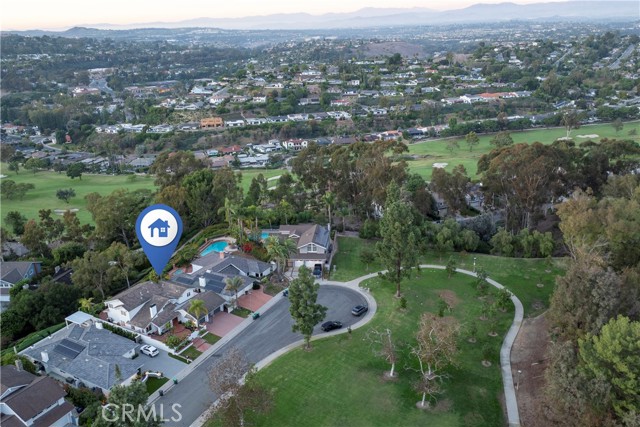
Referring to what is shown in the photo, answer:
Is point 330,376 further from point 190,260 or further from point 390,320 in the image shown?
point 190,260

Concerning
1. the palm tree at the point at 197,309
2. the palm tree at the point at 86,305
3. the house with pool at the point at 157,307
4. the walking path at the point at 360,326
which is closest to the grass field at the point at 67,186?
the palm tree at the point at 86,305

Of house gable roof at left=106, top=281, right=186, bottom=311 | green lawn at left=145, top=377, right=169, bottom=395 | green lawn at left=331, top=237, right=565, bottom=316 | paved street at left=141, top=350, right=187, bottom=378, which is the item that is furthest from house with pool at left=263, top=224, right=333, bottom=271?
green lawn at left=145, top=377, right=169, bottom=395

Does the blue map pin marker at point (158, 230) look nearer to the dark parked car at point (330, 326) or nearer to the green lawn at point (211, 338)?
the green lawn at point (211, 338)

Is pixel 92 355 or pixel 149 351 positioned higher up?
pixel 92 355

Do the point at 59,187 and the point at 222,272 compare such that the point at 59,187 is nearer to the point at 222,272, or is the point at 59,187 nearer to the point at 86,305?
the point at 86,305

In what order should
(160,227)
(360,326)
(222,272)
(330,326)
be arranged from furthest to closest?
1. (222,272)
2. (360,326)
3. (330,326)
4. (160,227)

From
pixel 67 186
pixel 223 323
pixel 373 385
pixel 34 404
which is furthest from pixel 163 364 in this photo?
pixel 67 186

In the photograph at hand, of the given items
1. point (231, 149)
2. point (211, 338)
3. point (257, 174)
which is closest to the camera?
point (211, 338)

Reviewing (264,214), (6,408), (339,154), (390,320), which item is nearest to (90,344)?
(6,408)
